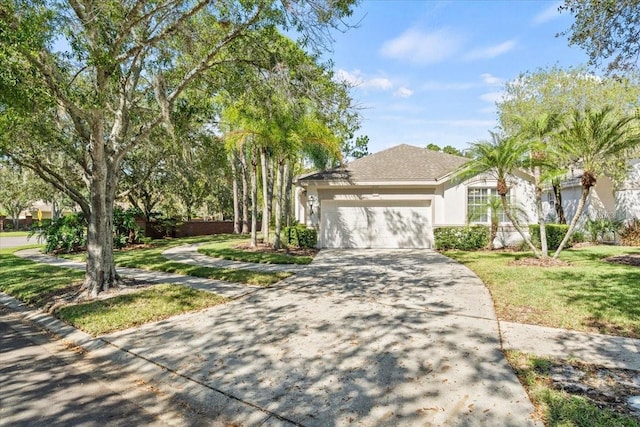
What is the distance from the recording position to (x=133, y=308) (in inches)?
244

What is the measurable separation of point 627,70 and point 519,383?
6491 mm

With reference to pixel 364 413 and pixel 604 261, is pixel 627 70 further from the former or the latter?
pixel 364 413

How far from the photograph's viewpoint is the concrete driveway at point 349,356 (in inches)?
123

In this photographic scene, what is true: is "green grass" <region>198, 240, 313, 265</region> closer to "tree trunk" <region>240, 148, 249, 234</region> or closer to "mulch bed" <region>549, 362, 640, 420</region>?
"mulch bed" <region>549, 362, 640, 420</region>

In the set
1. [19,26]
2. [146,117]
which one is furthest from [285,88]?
[146,117]

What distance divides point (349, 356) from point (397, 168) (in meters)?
12.9

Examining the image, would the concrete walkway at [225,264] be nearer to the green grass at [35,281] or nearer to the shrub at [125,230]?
the green grass at [35,281]

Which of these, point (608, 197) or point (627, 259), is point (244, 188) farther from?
point (608, 197)

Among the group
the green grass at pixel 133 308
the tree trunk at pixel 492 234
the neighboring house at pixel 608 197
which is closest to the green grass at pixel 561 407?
the green grass at pixel 133 308

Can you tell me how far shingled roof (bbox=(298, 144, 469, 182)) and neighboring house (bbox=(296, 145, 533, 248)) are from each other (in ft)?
0.27

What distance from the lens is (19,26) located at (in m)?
5.09

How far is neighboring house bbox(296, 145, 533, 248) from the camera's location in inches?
597

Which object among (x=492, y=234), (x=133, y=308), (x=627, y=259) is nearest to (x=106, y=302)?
(x=133, y=308)

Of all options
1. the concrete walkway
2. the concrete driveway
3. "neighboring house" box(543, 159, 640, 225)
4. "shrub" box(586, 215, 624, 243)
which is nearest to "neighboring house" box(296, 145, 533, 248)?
"shrub" box(586, 215, 624, 243)
